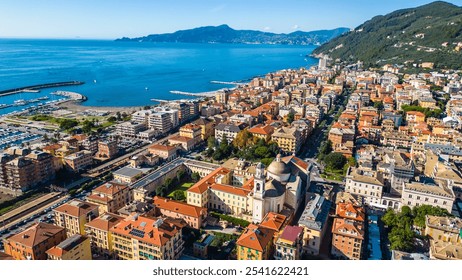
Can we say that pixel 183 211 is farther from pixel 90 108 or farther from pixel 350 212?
pixel 90 108

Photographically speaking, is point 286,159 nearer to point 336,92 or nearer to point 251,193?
point 251,193

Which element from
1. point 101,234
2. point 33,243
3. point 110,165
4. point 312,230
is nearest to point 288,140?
point 312,230

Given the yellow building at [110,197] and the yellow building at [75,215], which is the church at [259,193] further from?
the yellow building at [75,215]

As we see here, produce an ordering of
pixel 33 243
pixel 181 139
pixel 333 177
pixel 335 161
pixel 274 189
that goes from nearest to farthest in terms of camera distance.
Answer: pixel 33 243 < pixel 274 189 < pixel 333 177 < pixel 335 161 < pixel 181 139

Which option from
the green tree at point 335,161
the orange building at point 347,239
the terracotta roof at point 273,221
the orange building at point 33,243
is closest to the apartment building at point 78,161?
the orange building at point 33,243

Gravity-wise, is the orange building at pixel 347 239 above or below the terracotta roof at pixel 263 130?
below

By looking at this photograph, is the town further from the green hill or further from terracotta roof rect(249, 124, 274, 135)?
the green hill

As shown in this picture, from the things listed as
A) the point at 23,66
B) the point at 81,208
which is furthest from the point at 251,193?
the point at 23,66
